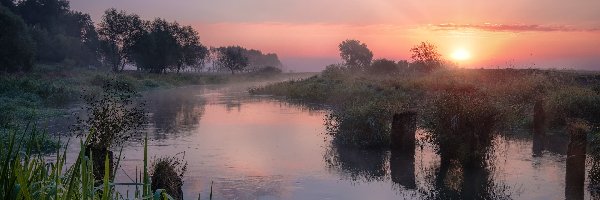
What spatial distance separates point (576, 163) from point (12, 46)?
187 feet

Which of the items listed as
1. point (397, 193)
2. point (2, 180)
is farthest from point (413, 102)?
point (2, 180)

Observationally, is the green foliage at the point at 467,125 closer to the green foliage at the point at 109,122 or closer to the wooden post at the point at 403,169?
the wooden post at the point at 403,169

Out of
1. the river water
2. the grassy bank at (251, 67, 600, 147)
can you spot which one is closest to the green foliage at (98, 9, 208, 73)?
the grassy bank at (251, 67, 600, 147)

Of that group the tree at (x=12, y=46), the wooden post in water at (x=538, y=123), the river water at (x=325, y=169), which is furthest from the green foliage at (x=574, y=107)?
the tree at (x=12, y=46)

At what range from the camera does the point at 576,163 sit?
12211 mm

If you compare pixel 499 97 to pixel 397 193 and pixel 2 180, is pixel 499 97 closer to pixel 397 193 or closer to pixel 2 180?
pixel 397 193

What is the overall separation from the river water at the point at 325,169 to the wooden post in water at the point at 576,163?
22cm

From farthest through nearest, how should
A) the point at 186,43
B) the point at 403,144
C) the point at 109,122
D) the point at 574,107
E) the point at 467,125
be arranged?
the point at 186,43 → the point at 574,107 → the point at 403,144 → the point at 467,125 → the point at 109,122

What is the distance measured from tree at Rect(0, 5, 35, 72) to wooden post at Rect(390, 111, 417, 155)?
50.4m

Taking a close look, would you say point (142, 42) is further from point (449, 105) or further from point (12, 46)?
point (449, 105)

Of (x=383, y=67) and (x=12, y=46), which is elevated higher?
(x=12, y=46)

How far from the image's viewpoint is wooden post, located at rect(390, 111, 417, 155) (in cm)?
1605

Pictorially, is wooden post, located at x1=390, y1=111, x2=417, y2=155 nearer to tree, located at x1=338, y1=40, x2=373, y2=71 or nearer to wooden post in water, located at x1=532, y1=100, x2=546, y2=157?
wooden post in water, located at x1=532, y1=100, x2=546, y2=157

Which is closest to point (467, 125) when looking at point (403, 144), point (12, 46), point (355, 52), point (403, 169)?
point (403, 169)
